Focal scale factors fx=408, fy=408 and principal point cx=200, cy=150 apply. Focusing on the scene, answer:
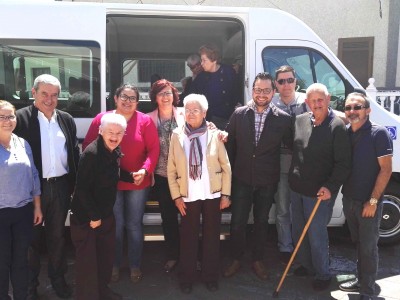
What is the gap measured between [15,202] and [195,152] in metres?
1.45

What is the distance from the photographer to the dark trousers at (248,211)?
3.75 metres

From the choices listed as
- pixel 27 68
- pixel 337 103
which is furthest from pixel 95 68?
pixel 337 103

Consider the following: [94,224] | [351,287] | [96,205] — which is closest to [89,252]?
[94,224]

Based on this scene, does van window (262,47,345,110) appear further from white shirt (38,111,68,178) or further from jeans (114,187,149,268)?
white shirt (38,111,68,178)

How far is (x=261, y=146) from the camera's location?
11.9ft

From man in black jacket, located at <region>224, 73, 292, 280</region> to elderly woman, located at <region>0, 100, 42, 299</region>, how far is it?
172 cm

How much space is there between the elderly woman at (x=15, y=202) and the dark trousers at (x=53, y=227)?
5.5 inches

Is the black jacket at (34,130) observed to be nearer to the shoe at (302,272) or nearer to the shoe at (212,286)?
the shoe at (212,286)

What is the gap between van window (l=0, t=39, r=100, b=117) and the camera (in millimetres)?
3975

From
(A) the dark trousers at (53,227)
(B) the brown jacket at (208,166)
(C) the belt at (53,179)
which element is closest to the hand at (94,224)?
(A) the dark trousers at (53,227)

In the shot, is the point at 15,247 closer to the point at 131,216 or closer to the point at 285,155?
the point at 131,216

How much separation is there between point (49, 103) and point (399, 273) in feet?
12.1

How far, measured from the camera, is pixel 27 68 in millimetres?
4090

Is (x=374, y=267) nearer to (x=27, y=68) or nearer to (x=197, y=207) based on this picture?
(x=197, y=207)
